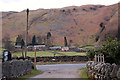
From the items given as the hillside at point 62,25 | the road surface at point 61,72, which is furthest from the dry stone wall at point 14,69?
the hillside at point 62,25

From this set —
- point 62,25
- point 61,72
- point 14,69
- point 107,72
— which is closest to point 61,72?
point 61,72

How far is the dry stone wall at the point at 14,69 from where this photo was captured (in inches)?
699

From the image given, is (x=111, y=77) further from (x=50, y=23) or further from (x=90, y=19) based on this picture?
(x=90, y=19)

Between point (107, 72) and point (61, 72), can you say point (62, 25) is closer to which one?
point (61, 72)

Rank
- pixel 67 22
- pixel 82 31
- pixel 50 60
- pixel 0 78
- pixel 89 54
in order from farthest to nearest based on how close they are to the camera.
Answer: pixel 67 22 < pixel 82 31 < pixel 50 60 < pixel 89 54 < pixel 0 78

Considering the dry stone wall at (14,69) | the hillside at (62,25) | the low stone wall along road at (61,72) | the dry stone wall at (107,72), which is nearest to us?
the dry stone wall at (107,72)

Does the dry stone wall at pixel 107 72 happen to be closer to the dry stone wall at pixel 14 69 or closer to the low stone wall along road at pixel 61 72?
the low stone wall along road at pixel 61 72

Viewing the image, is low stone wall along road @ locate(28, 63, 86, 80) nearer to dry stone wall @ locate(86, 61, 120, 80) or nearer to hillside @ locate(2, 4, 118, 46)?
dry stone wall @ locate(86, 61, 120, 80)

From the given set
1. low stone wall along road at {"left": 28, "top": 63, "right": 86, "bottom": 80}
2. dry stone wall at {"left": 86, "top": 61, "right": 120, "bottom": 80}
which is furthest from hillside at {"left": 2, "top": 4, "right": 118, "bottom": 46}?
dry stone wall at {"left": 86, "top": 61, "right": 120, "bottom": 80}

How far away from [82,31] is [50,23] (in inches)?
863

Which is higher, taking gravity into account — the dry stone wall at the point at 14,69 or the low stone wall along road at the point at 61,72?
the dry stone wall at the point at 14,69

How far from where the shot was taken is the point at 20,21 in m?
177

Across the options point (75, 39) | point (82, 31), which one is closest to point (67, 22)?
point (82, 31)

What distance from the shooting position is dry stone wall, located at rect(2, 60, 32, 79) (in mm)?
17766
